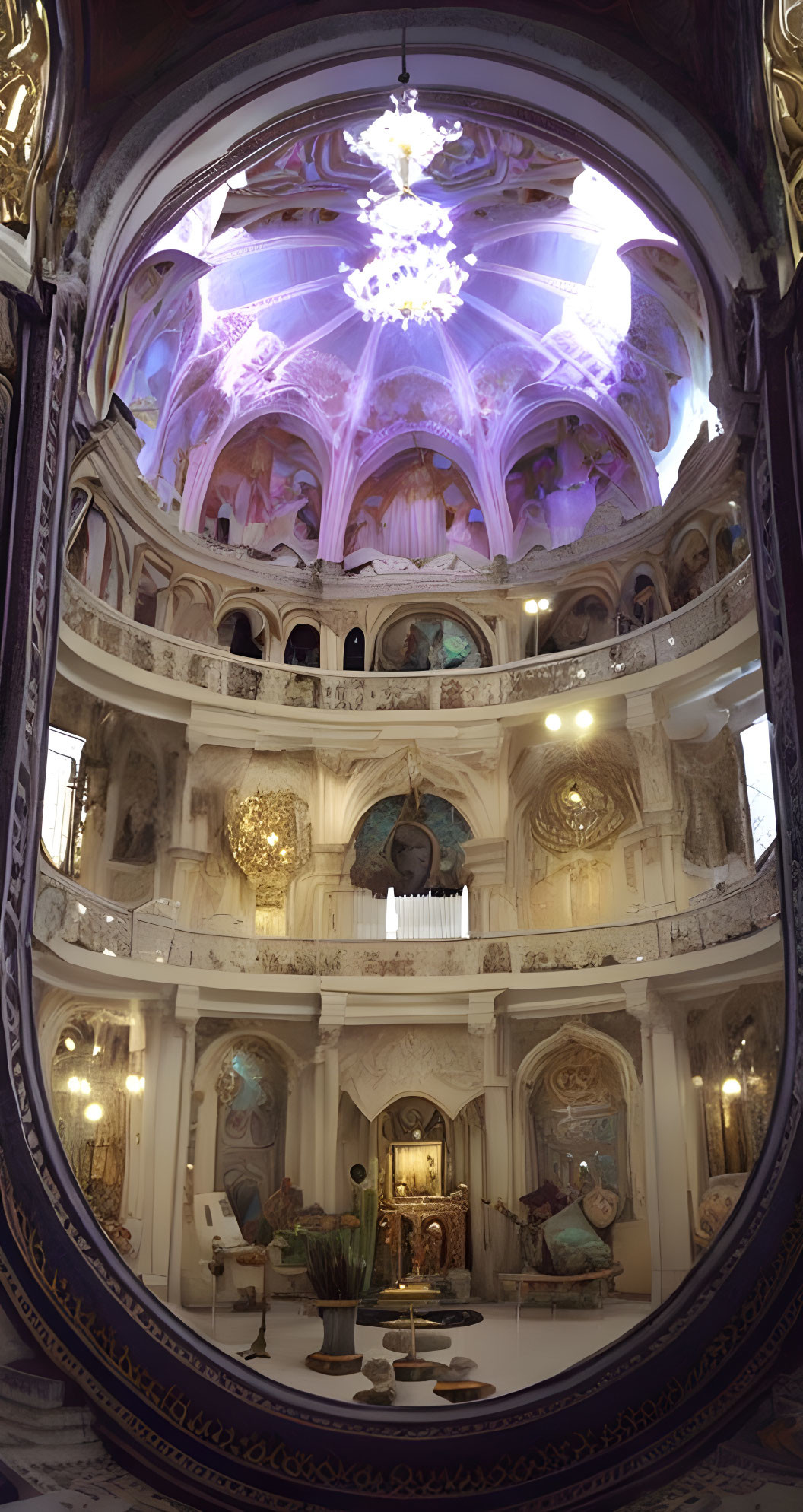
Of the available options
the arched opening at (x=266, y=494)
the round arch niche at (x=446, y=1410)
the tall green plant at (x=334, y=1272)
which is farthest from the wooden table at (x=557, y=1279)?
the arched opening at (x=266, y=494)

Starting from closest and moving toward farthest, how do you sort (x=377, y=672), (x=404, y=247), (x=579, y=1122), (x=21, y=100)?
(x=21, y=100), (x=579, y=1122), (x=404, y=247), (x=377, y=672)

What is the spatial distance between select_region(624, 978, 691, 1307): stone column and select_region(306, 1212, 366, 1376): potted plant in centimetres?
636

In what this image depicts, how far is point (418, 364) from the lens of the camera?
23.9 meters

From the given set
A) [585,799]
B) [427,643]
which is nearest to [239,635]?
[427,643]

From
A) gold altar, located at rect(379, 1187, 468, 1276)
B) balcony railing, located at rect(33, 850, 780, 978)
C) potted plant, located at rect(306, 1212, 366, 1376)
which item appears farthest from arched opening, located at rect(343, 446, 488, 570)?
potted plant, located at rect(306, 1212, 366, 1376)

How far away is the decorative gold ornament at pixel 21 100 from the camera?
9.57m

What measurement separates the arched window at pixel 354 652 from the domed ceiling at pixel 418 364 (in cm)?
142

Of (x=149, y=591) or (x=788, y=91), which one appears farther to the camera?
(x=149, y=591)

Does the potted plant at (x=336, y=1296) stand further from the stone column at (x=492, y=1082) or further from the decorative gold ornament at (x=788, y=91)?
the decorative gold ornament at (x=788, y=91)

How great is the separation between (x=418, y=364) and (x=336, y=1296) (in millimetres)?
17485

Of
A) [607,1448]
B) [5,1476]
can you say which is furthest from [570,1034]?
[5,1476]

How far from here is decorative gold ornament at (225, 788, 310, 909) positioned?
22.2 m

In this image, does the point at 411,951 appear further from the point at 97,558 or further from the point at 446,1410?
the point at 446,1410

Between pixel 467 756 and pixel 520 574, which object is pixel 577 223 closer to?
pixel 520 574
